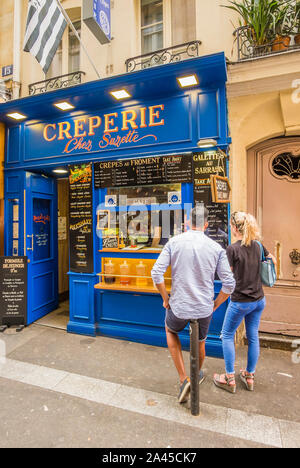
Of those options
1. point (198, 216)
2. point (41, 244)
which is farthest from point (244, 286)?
point (41, 244)

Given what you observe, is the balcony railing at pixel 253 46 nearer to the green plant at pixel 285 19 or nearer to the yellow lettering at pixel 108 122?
the green plant at pixel 285 19

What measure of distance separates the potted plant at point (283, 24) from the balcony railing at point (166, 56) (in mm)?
1221

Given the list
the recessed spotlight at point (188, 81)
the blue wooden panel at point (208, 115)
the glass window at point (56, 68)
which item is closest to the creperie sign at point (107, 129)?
the recessed spotlight at point (188, 81)

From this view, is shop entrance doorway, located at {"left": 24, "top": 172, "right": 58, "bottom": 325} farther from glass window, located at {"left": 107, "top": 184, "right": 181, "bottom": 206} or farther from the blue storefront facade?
glass window, located at {"left": 107, "top": 184, "right": 181, "bottom": 206}

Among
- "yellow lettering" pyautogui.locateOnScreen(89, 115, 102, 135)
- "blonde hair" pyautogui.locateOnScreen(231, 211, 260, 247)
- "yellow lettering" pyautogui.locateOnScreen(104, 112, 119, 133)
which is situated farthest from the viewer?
"yellow lettering" pyautogui.locateOnScreen(89, 115, 102, 135)

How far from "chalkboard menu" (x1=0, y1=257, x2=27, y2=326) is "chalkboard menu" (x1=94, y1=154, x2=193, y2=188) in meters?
2.36

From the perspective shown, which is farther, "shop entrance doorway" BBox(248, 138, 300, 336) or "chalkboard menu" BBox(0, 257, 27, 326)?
"chalkboard menu" BBox(0, 257, 27, 326)

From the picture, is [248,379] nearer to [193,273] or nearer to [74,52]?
[193,273]

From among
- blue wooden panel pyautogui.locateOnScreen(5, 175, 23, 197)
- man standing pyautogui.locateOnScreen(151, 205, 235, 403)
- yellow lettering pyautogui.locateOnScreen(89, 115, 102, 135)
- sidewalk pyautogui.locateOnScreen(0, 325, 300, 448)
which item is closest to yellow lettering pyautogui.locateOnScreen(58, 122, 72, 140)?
yellow lettering pyautogui.locateOnScreen(89, 115, 102, 135)

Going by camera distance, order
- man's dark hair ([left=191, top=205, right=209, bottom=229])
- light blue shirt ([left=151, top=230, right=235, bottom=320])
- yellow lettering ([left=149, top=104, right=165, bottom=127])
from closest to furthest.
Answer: light blue shirt ([left=151, top=230, right=235, bottom=320])
man's dark hair ([left=191, top=205, right=209, bottom=229])
yellow lettering ([left=149, top=104, right=165, bottom=127])

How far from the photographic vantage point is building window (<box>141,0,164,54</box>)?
17.4ft

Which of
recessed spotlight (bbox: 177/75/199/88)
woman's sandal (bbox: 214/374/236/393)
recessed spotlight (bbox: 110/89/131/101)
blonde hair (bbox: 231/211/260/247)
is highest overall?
recessed spotlight (bbox: 110/89/131/101)

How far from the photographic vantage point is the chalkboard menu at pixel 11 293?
540 centimetres

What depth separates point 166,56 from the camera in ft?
16.3
